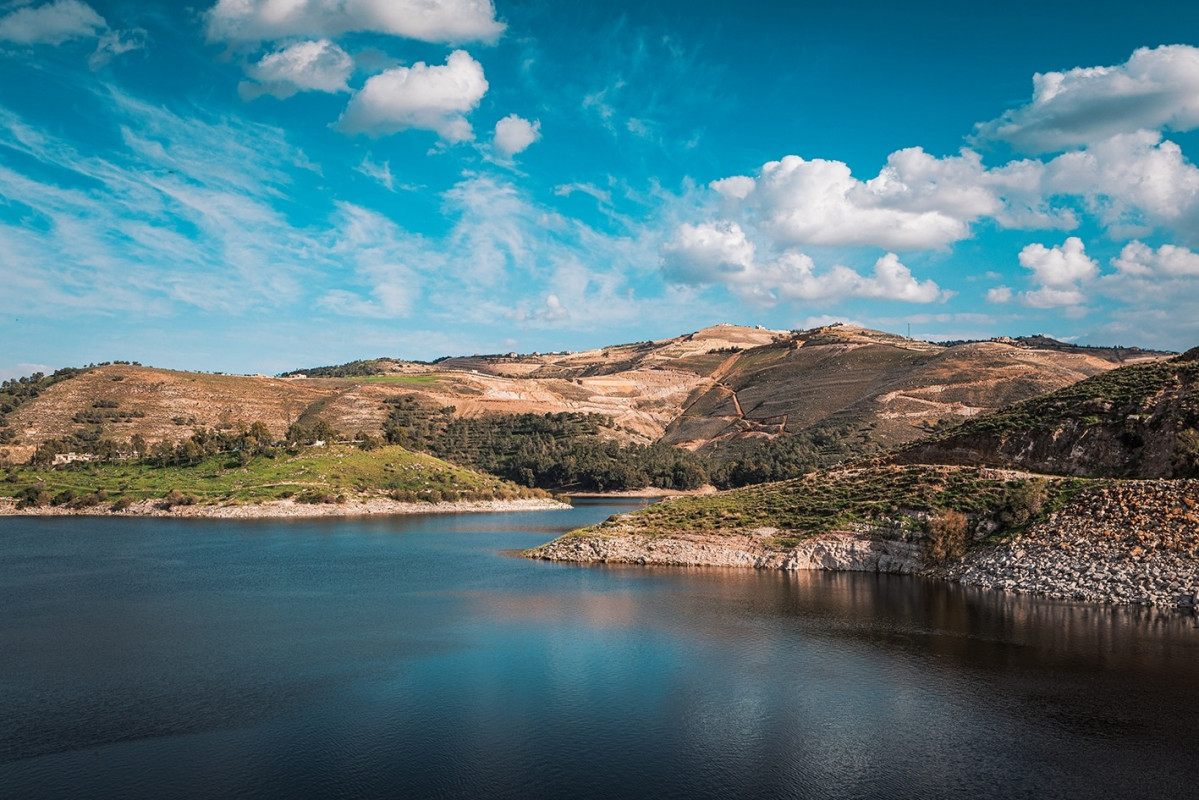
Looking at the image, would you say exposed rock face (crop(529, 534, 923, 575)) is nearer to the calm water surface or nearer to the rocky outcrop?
the rocky outcrop

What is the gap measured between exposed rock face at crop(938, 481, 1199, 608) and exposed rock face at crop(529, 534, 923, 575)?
470cm

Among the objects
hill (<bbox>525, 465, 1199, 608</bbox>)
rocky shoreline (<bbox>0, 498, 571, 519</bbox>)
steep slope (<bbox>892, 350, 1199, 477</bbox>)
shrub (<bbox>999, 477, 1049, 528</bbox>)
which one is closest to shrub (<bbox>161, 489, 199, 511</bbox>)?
rocky shoreline (<bbox>0, 498, 571, 519</bbox>)

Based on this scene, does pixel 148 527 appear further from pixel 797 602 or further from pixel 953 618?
pixel 953 618

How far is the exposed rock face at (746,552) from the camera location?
169 feet

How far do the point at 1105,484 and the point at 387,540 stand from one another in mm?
58035

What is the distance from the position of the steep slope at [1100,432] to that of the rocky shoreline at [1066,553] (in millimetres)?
8482

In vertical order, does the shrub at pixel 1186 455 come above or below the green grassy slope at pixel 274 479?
above

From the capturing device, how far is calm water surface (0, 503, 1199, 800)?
20844 mm

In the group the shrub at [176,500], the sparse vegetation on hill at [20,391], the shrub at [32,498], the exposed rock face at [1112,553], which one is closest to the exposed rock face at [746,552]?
the exposed rock face at [1112,553]

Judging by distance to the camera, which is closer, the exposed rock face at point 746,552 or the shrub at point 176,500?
the exposed rock face at point 746,552

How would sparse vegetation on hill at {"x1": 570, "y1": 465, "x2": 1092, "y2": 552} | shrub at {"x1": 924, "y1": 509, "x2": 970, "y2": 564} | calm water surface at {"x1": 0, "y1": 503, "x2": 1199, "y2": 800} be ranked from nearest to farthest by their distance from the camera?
calm water surface at {"x1": 0, "y1": 503, "x2": 1199, "y2": 800}
sparse vegetation on hill at {"x1": 570, "y1": 465, "x2": 1092, "y2": 552}
shrub at {"x1": 924, "y1": 509, "x2": 970, "y2": 564}

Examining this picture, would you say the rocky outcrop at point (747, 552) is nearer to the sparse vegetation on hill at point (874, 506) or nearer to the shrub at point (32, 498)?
the sparse vegetation on hill at point (874, 506)

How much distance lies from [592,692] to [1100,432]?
46469 millimetres

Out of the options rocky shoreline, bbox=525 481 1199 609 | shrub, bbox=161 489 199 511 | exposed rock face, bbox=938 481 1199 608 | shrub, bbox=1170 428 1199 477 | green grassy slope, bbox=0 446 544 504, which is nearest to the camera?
exposed rock face, bbox=938 481 1199 608
